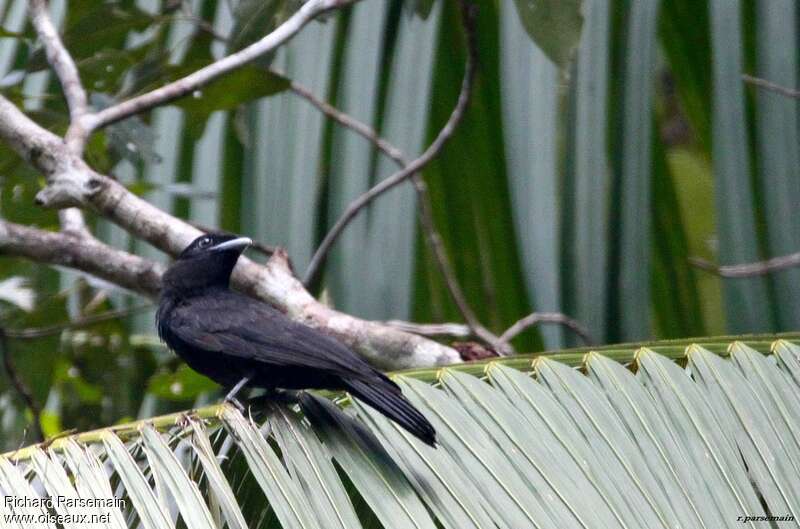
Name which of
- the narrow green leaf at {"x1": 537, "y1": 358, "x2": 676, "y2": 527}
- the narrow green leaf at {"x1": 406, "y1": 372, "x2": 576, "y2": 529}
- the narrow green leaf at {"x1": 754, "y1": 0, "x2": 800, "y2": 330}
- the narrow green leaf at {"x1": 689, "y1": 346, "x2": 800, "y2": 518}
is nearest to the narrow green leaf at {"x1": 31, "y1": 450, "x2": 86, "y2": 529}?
the narrow green leaf at {"x1": 406, "y1": 372, "x2": 576, "y2": 529}

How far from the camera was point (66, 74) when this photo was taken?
4578 mm

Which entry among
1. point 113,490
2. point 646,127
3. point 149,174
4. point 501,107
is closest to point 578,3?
point 646,127

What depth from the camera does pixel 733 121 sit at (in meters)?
4.20

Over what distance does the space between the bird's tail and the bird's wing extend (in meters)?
0.05

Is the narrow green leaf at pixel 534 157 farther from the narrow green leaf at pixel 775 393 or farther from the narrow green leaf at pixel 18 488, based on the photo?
the narrow green leaf at pixel 18 488

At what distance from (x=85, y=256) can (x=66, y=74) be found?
833 mm

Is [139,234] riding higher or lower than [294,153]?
lower

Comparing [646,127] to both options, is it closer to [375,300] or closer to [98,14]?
[375,300]

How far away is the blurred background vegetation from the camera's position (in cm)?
421

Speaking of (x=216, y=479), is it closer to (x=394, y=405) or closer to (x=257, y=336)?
(x=394, y=405)

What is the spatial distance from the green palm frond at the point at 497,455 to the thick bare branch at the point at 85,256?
4.68ft

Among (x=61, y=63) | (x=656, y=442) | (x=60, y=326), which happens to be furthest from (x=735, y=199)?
(x=60, y=326)

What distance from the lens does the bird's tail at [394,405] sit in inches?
106

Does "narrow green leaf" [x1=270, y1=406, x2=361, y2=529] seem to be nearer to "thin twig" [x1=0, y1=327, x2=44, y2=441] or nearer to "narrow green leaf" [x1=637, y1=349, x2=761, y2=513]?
"narrow green leaf" [x1=637, y1=349, x2=761, y2=513]
